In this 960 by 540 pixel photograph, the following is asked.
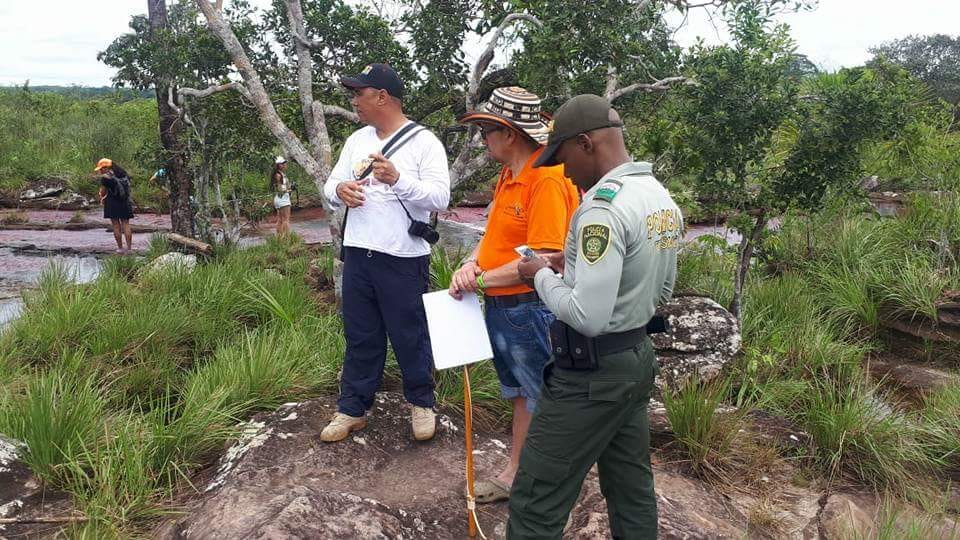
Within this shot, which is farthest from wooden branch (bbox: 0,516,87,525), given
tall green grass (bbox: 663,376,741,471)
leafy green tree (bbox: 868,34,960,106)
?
leafy green tree (bbox: 868,34,960,106)

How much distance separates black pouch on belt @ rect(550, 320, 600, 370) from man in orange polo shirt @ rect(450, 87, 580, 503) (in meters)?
0.42

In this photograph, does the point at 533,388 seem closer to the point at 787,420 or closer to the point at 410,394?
the point at 410,394

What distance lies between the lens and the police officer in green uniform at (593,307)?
2072 millimetres

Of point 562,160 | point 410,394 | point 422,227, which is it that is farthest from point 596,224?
point 410,394

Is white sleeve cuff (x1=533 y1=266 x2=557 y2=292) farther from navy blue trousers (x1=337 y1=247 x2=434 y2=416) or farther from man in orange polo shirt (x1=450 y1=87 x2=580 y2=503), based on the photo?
navy blue trousers (x1=337 y1=247 x2=434 y2=416)

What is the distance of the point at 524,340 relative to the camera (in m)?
2.86

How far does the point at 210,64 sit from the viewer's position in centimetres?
664

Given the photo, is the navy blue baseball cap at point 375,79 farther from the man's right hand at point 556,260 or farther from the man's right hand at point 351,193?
the man's right hand at point 556,260

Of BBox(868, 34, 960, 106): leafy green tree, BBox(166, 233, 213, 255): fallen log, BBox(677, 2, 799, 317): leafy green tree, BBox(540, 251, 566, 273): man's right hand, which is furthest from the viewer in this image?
BBox(868, 34, 960, 106): leafy green tree

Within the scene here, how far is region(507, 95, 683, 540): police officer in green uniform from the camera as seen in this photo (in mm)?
2072

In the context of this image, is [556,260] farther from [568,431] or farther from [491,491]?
[491,491]

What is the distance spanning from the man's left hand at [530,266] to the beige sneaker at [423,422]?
1451 millimetres

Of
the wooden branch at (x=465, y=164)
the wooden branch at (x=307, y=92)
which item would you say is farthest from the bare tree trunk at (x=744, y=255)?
the wooden branch at (x=307, y=92)

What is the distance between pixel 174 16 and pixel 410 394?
6.76 meters
